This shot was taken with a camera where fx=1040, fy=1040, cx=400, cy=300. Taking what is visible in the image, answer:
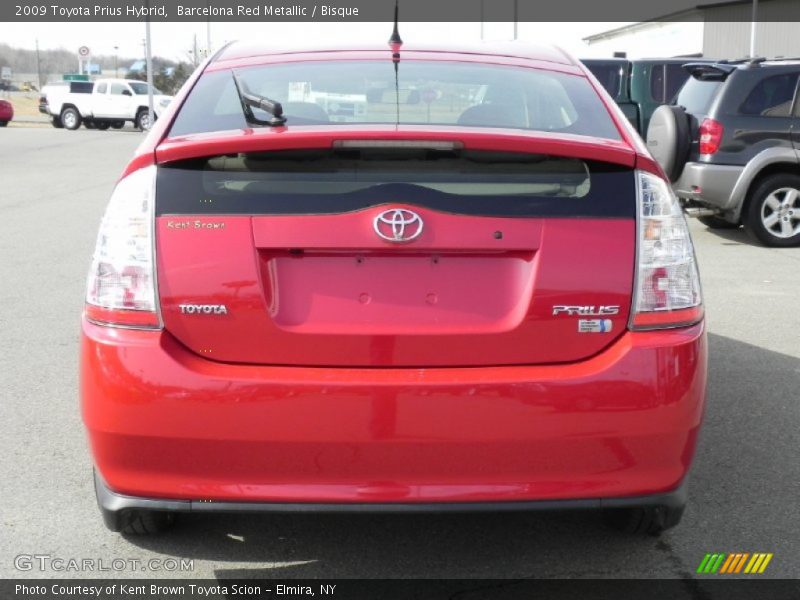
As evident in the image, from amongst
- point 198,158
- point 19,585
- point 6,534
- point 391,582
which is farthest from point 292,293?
point 6,534

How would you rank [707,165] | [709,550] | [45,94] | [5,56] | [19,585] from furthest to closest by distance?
[5,56], [45,94], [707,165], [709,550], [19,585]

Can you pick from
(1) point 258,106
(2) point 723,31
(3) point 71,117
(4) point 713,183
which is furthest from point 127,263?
(2) point 723,31

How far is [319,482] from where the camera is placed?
2814mm

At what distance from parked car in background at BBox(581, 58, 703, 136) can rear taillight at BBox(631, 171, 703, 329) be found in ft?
46.3

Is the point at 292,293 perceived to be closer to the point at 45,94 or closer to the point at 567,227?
the point at 567,227

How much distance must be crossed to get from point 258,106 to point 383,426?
1.09 metres

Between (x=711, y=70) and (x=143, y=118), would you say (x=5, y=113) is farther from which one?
(x=711, y=70)

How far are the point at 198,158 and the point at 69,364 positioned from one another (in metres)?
3.24

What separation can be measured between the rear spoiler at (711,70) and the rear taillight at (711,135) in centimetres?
55

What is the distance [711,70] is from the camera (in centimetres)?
1084

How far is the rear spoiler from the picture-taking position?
10.7 m

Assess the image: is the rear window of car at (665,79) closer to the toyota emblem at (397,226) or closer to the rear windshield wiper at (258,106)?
the rear windshield wiper at (258,106)

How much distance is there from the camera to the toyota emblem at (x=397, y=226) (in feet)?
9.18

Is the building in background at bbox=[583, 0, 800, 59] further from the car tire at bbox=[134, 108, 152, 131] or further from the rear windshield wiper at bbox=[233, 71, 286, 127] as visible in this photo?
the rear windshield wiper at bbox=[233, 71, 286, 127]
